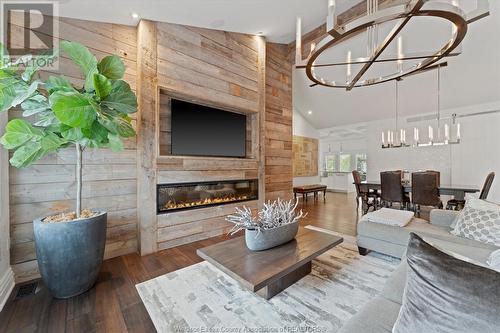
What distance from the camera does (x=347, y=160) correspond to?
952 centimetres

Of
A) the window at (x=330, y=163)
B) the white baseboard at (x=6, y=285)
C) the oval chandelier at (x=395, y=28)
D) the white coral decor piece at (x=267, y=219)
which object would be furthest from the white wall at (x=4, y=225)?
the window at (x=330, y=163)

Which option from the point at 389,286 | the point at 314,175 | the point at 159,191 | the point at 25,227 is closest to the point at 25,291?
the point at 25,227

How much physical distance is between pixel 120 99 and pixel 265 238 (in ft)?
5.84

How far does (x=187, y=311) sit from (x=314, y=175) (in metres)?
7.79

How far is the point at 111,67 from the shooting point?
5.99 feet

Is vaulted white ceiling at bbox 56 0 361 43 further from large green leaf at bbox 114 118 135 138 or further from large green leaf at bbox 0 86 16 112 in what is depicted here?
large green leaf at bbox 114 118 135 138

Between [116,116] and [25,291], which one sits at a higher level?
[116,116]

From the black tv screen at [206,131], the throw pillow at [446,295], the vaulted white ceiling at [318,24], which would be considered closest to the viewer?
the throw pillow at [446,295]

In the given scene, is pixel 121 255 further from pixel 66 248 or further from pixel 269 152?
pixel 269 152

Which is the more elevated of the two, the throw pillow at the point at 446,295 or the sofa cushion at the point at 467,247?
the throw pillow at the point at 446,295

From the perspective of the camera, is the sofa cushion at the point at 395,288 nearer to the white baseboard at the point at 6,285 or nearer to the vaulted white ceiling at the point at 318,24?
the white baseboard at the point at 6,285

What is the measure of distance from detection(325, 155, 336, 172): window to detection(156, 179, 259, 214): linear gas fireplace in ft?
23.4

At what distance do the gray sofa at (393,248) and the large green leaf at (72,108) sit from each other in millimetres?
2107

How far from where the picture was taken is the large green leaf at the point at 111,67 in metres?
1.80
